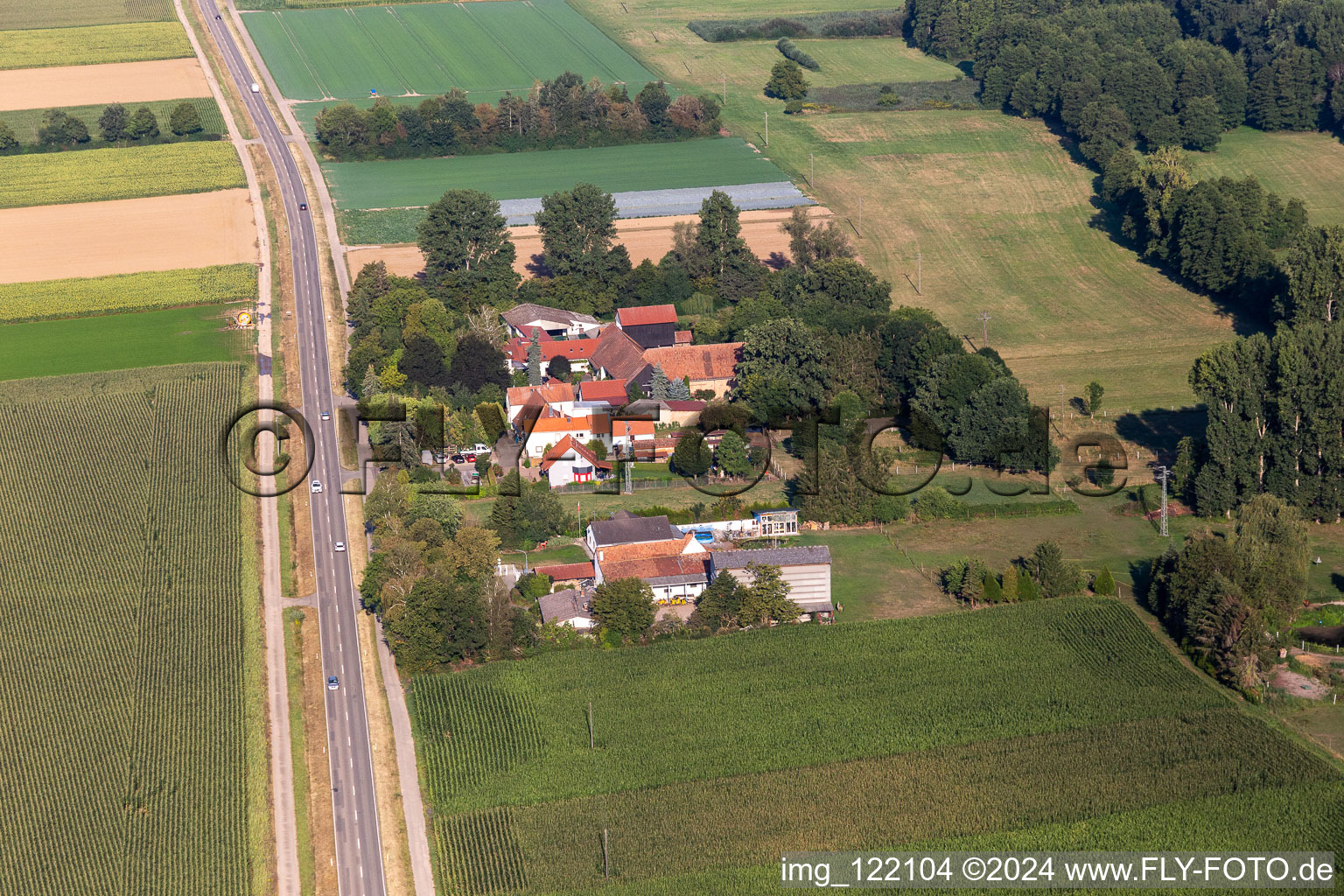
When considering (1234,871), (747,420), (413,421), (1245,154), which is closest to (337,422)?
(413,421)

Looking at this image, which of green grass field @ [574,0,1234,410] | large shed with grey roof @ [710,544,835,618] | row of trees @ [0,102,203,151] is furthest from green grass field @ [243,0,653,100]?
large shed with grey roof @ [710,544,835,618]

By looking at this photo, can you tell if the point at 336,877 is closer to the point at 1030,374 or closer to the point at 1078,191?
the point at 1030,374

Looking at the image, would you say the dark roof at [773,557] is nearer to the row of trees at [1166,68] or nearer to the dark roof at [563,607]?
the dark roof at [563,607]

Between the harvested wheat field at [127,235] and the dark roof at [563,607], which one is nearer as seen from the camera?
the dark roof at [563,607]

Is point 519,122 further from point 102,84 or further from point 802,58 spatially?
A: point 102,84

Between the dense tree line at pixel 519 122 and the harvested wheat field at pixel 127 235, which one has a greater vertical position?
the dense tree line at pixel 519 122

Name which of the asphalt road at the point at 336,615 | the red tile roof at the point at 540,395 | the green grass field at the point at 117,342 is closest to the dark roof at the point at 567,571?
the asphalt road at the point at 336,615
